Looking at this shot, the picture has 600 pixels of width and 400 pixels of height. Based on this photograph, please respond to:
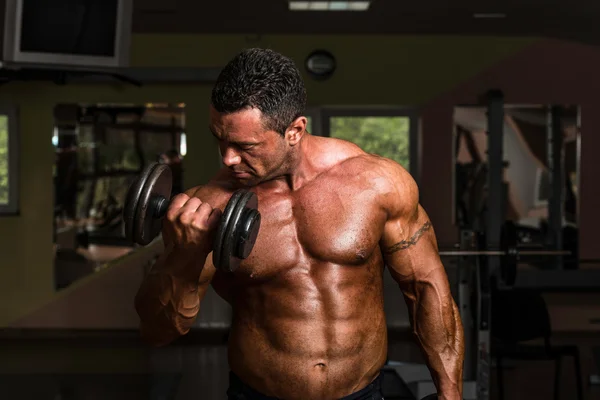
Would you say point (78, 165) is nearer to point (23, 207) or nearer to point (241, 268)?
point (23, 207)

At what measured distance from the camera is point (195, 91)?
18.4 feet

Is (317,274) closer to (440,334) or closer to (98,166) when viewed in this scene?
(440,334)

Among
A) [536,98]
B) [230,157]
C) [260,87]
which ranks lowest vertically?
[230,157]

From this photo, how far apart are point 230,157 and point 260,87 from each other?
12 centimetres

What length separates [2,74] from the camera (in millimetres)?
3797

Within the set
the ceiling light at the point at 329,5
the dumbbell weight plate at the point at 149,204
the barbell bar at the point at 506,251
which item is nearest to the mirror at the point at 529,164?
the ceiling light at the point at 329,5

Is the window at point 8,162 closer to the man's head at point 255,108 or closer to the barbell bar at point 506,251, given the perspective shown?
the barbell bar at point 506,251

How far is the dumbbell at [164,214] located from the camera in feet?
3.69

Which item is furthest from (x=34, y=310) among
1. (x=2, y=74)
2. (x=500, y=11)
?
(x=500, y=11)

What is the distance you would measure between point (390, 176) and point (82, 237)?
14.4 ft

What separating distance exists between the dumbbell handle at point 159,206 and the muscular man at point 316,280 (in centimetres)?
10

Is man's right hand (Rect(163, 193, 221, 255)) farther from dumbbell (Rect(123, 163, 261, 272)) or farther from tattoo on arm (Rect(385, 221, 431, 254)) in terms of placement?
tattoo on arm (Rect(385, 221, 431, 254))

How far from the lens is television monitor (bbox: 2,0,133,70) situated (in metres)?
2.90

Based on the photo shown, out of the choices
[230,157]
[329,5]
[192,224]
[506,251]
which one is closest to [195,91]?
[329,5]
